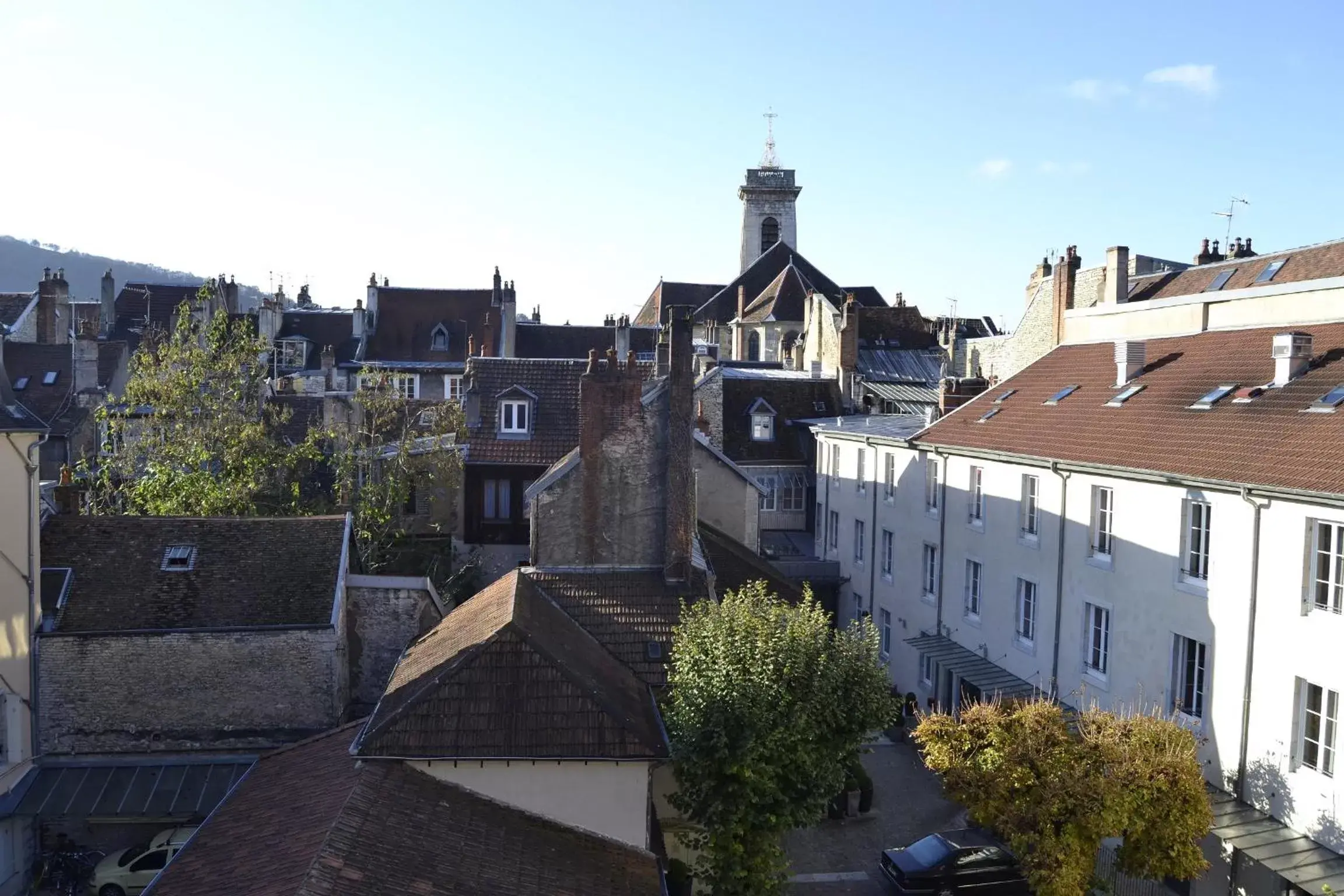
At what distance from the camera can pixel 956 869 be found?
18000mm

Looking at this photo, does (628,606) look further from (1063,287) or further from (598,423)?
(1063,287)

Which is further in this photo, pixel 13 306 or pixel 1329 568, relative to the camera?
pixel 13 306

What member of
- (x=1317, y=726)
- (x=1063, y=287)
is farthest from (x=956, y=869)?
(x=1063, y=287)

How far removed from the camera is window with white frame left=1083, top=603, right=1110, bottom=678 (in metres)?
20.5

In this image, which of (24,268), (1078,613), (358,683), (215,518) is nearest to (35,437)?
(215,518)

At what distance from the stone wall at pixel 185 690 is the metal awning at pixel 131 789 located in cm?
41

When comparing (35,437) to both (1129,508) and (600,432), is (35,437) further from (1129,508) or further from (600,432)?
(1129,508)

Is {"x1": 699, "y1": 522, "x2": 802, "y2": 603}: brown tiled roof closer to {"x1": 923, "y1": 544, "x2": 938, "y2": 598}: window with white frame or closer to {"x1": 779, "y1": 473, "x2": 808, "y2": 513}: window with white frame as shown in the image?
{"x1": 923, "y1": 544, "x2": 938, "y2": 598}: window with white frame

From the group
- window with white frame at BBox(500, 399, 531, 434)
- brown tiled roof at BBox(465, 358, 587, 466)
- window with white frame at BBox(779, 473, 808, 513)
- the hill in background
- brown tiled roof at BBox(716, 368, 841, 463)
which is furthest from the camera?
the hill in background

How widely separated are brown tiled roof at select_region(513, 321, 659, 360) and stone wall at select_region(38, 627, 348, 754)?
41.9 metres

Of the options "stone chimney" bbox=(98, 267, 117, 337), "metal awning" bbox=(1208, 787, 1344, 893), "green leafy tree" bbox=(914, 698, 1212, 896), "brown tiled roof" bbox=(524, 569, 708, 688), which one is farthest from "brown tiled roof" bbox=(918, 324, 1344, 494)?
"stone chimney" bbox=(98, 267, 117, 337)

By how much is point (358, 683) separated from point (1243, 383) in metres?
20.0

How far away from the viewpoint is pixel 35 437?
19750 mm

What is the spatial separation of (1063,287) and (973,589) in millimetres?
14028
